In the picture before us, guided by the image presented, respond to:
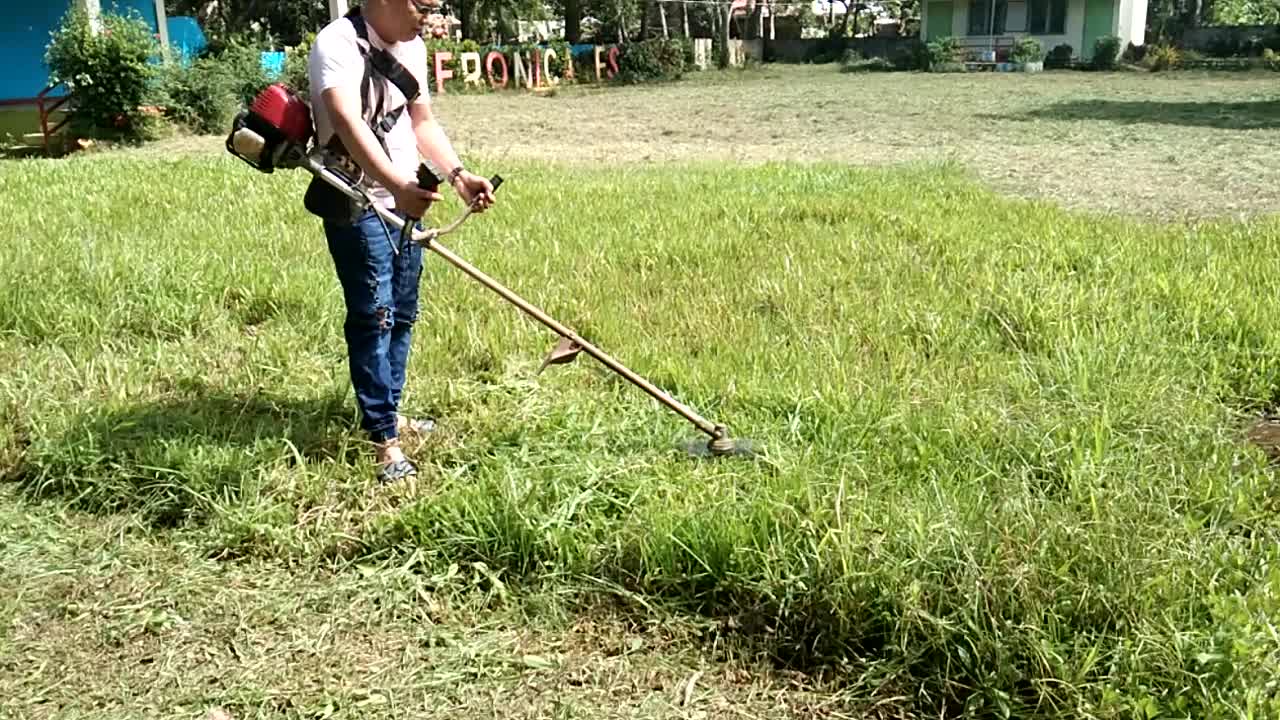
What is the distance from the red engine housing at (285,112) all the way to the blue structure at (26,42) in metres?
19.1

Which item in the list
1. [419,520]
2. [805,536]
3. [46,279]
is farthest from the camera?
[46,279]

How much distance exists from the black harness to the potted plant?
125 ft

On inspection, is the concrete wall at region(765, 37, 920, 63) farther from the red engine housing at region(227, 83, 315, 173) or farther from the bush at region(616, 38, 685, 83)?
the red engine housing at region(227, 83, 315, 173)

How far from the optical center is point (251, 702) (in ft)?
8.39

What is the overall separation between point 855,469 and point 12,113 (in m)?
20.3

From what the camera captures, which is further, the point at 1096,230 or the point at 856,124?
the point at 856,124

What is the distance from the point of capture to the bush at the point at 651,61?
3869 centimetres

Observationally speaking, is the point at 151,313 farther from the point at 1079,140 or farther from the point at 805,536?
the point at 1079,140

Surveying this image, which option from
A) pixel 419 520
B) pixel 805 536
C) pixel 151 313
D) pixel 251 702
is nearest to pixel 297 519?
pixel 419 520

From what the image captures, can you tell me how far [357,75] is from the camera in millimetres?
3158

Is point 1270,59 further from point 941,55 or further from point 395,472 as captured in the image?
point 395,472

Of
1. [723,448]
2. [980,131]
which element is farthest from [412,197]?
[980,131]

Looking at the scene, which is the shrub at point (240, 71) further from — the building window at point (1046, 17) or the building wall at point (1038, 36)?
the building window at point (1046, 17)

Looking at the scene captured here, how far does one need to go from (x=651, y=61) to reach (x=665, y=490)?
37.4m
